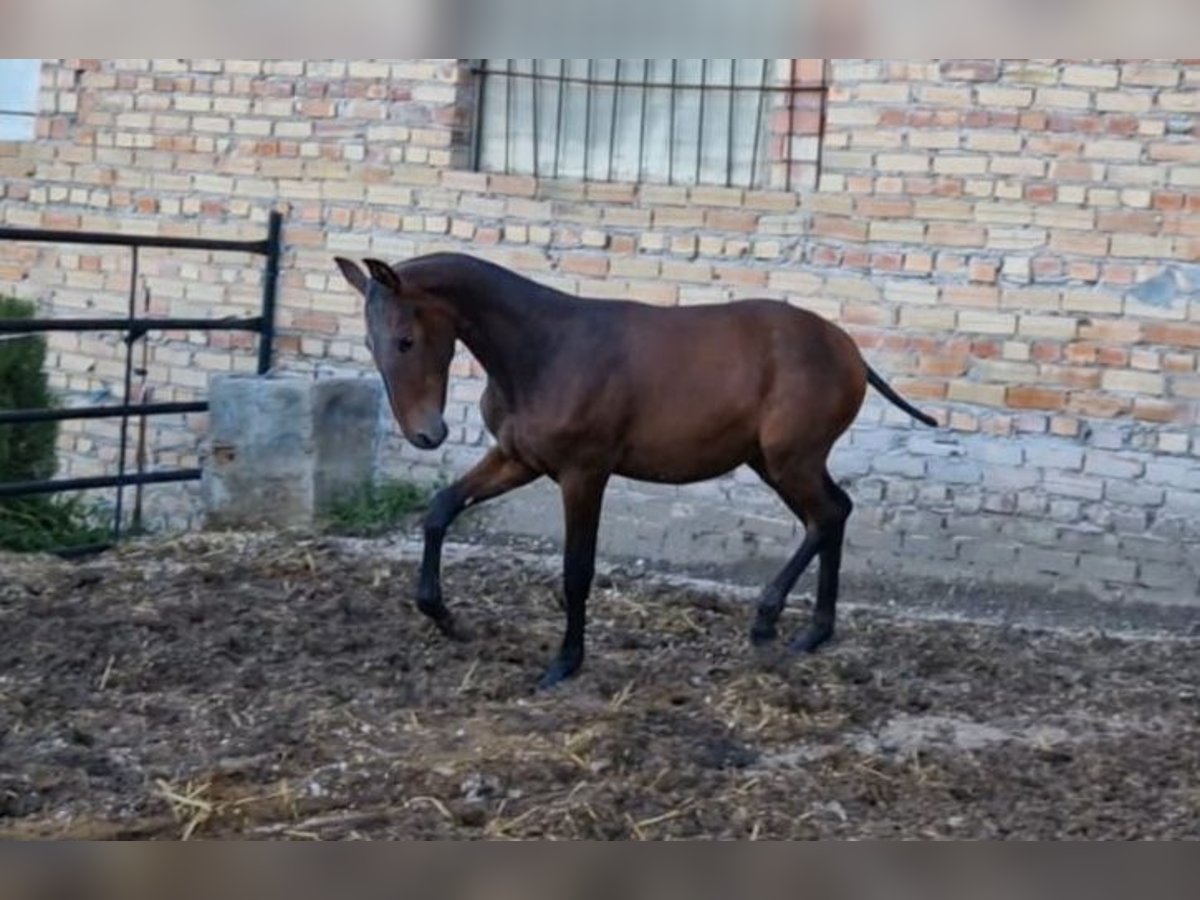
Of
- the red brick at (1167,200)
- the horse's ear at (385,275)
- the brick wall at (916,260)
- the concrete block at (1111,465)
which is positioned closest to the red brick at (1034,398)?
the brick wall at (916,260)

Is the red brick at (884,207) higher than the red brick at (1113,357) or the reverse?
higher

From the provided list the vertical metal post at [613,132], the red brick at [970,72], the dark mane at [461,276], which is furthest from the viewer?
the vertical metal post at [613,132]

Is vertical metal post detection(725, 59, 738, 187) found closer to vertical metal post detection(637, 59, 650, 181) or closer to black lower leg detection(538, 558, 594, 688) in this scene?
vertical metal post detection(637, 59, 650, 181)

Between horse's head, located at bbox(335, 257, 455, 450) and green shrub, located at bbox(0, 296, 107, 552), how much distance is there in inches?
113

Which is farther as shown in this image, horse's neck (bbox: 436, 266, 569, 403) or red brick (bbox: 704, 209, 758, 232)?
red brick (bbox: 704, 209, 758, 232)

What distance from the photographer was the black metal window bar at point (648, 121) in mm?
7430

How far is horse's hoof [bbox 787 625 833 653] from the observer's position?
600cm

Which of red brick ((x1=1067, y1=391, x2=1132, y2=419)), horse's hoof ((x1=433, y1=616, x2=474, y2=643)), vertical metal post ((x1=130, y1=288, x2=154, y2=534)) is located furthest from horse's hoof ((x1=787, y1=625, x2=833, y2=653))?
vertical metal post ((x1=130, y1=288, x2=154, y2=534))

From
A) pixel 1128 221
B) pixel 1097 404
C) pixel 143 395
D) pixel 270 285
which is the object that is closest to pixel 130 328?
pixel 270 285

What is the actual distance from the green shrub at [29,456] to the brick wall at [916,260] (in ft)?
3.48

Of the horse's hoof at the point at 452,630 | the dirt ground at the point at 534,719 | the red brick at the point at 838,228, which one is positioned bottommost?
the dirt ground at the point at 534,719

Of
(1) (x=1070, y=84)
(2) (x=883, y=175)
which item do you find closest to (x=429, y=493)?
(2) (x=883, y=175)

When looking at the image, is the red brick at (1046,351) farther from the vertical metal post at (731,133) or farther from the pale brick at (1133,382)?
the vertical metal post at (731,133)

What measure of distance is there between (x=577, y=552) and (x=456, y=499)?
0.44 m
